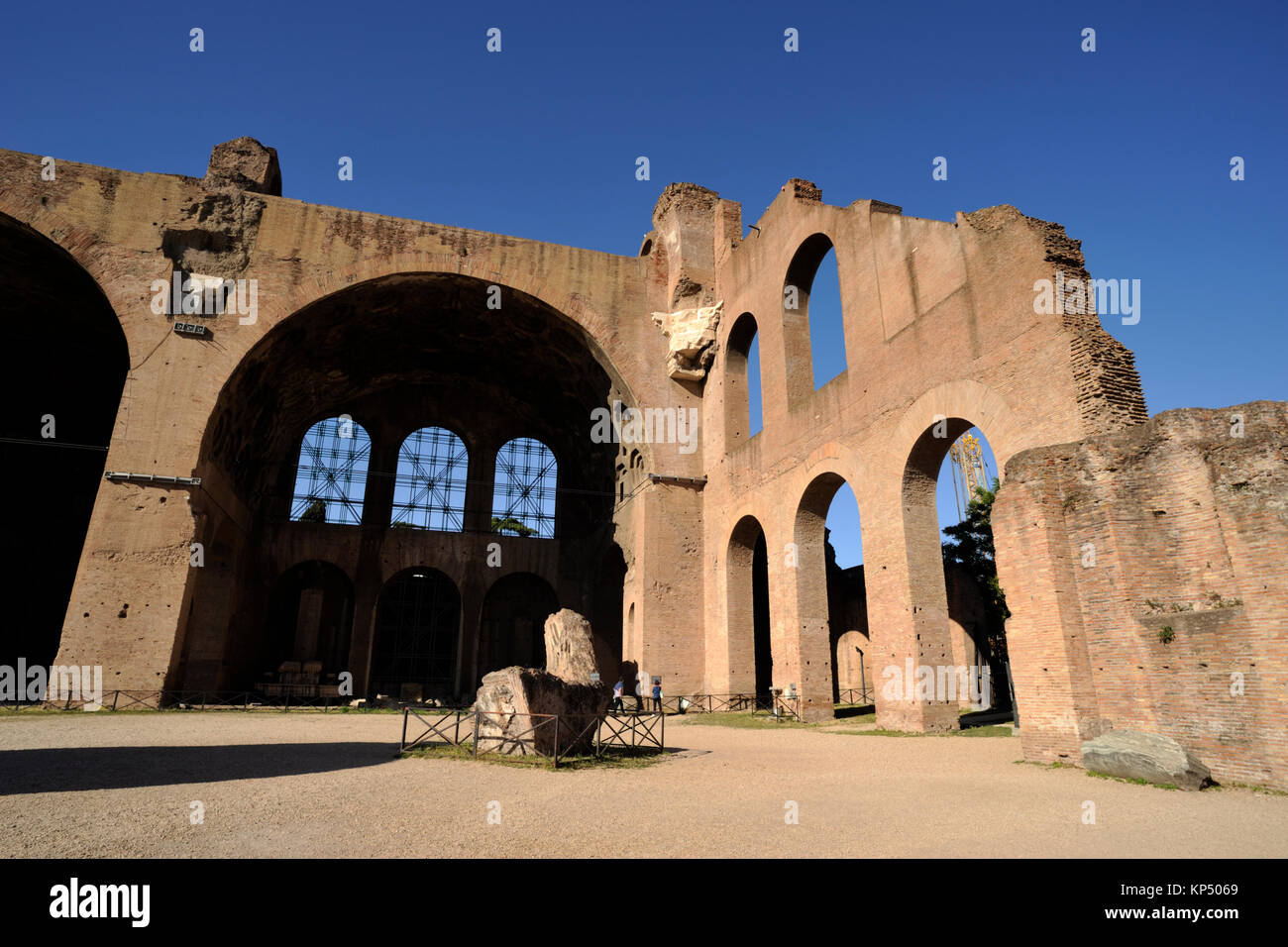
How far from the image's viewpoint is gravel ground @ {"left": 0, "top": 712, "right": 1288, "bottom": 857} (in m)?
3.91

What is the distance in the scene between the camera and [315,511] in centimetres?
2220

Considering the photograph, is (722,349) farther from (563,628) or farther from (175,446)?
(175,446)

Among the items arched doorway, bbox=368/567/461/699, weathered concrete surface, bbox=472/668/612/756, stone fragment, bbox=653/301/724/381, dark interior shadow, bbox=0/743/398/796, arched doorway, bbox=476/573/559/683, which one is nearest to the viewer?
dark interior shadow, bbox=0/743/398/796

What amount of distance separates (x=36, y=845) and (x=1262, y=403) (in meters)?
9.45

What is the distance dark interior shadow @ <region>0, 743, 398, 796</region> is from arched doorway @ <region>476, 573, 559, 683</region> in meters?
16.9

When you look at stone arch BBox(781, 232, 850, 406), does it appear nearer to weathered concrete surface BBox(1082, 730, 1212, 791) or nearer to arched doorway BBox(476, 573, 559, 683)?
weathered concrete surface BBox(1082, 730, 1212, 791)

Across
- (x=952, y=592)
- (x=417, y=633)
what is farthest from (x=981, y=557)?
(x=417, y=633)

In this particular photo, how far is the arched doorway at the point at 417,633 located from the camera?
23859 mm

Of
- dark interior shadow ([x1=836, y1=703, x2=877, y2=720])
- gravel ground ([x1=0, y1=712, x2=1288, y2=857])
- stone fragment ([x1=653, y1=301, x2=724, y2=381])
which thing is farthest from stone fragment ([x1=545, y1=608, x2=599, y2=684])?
stone fragment ([x1=653, y1=301, x2=724, y2=381])

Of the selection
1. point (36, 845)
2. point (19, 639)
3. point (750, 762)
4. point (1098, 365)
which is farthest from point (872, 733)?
point (19, 639)

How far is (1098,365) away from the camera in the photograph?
26.5ft

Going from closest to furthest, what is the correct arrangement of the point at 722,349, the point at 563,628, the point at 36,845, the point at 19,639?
the point at 36,845 → the point at 563,628 → the point at 722,349 → the point at 19,639

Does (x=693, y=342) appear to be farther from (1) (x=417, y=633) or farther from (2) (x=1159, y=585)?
(1) (x=417, y=633)

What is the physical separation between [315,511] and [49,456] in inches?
326
